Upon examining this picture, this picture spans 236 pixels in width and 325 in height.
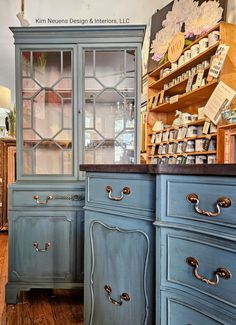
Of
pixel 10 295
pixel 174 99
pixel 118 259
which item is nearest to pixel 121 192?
pixel 118 259

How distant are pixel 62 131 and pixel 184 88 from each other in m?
2.17

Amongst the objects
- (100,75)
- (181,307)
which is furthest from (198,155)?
(181,307)

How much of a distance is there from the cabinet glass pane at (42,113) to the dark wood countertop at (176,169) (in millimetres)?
884

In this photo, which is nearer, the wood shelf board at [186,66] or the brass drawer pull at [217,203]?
the brass drawer pull at [217,203]

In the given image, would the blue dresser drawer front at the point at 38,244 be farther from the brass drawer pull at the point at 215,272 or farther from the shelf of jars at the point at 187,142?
the shelf of jars at the point at 187,142

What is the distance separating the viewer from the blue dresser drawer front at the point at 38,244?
1.71 metres

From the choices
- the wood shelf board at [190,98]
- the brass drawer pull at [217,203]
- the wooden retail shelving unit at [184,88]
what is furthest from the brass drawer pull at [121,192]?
the wood shelf board at [190,98]

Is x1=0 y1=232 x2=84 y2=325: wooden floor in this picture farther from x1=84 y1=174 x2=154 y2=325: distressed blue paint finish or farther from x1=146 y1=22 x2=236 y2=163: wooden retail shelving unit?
x1=146 y1=22 x2=236 y2=163: wooden retail shelving unit

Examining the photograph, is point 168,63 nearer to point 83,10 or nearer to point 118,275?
point 83,10

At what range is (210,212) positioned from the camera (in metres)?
0.68

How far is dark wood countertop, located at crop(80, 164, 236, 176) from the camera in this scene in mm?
640

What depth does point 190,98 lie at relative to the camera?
10.7ft

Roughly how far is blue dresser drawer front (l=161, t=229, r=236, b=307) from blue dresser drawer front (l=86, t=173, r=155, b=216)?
0.45 feet

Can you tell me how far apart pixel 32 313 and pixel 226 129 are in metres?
2.08
